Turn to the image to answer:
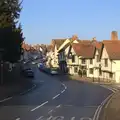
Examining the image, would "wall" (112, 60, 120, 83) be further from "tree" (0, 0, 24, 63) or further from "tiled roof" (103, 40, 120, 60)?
"tree" (0, 0, 24, 63)

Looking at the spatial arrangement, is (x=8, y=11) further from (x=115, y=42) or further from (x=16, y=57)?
(x=115, y=42)

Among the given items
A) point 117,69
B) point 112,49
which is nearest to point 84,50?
point 112,49

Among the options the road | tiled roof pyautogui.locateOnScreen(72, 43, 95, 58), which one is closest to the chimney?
tiled roof pyautogui.locateOnScreen(72, 43, 95, 58)

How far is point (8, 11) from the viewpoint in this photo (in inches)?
2244

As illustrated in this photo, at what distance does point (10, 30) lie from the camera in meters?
55.7

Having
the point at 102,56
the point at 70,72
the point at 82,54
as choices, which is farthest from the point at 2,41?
the point at 70,72

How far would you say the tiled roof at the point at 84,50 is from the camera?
99.8m

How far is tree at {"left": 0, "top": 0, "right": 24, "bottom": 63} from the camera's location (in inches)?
2163

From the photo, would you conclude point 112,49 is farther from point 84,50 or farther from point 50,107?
point 50,107

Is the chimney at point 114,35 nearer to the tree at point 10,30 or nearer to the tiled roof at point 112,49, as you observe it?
the tiled roof at point 112,49

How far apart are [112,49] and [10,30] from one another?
3004 cm

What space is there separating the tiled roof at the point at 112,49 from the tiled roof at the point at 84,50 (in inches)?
594

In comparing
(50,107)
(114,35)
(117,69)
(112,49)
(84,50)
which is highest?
(114,35)

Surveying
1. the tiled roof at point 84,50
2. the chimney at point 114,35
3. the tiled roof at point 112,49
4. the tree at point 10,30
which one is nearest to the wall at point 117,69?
the tiled roof at point 112,49
